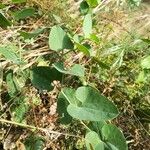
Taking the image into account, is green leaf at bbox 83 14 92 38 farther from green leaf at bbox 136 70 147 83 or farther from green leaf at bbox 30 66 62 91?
green leaf at bbox 136 70 147 83

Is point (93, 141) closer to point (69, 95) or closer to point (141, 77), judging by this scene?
point (69, 95)

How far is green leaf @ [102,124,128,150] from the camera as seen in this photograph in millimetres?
994

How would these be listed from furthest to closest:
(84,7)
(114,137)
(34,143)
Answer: (84,7) < (34,143) < (114,137)

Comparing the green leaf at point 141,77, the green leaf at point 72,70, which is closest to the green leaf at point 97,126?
the green leaf at point 72,70

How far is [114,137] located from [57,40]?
317 mm

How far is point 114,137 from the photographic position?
1008 mm

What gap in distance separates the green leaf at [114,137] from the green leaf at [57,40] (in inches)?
10.2

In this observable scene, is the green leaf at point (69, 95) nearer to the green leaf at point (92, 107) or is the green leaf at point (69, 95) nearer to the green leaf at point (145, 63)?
the green leaf at point (92, 107)

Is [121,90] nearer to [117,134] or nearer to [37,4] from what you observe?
[37,4]

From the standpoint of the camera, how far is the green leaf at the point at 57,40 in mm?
1121

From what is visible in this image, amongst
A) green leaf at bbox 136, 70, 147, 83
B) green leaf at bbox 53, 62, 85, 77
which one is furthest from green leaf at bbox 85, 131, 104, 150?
green leaf at bbox 136, 70, 147, 83

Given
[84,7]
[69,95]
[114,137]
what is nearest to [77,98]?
[69,95]

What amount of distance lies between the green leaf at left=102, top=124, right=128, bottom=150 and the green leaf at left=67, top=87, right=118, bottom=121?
3cm

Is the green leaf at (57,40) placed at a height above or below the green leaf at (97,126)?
above
